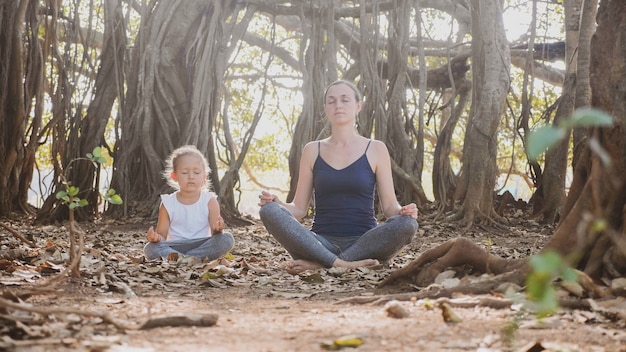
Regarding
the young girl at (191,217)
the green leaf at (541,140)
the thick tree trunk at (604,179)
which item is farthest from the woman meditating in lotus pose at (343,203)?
the green leaf at (541,140)

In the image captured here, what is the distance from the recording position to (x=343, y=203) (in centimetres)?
343

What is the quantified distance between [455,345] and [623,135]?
3.06ft

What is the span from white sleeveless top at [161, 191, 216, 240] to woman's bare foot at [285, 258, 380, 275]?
55 centimetres

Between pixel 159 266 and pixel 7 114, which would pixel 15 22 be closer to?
pixel 7 114

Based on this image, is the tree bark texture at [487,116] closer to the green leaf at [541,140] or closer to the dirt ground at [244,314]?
the dirt ground at [244,314]

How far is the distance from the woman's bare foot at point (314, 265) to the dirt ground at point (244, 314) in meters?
0.05

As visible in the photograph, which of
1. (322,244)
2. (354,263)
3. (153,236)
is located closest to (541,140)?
(354,263)

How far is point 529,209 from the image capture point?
6406 mm

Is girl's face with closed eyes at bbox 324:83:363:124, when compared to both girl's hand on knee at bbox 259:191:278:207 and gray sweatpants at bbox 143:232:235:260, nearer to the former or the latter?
girl's hand on knee at bbox 259:191:278:207

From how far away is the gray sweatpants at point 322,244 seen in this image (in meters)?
3.17

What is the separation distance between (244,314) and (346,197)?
1.49 m

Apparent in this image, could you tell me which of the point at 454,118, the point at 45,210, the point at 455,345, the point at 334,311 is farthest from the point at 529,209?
the point at 455,345

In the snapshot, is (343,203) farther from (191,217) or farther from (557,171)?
(557,171)

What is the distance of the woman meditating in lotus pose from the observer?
322cm
